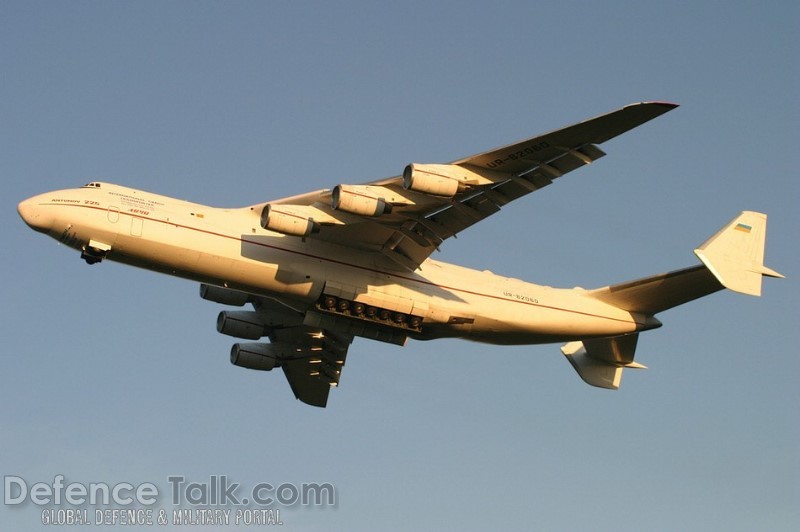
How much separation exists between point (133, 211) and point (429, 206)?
585 centimetres

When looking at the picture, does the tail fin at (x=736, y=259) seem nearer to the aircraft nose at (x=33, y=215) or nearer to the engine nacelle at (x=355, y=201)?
the engine nacelle at (x=355, y=201)

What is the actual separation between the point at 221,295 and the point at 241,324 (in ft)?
4.60

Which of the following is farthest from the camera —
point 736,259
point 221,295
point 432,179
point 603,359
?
point 603,359

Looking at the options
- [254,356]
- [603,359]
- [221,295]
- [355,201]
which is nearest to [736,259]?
[603,359]

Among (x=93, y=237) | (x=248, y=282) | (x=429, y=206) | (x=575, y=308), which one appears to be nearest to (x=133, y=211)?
(x=93, y=237)

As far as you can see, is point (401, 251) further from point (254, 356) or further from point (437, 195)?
point (254, 356)

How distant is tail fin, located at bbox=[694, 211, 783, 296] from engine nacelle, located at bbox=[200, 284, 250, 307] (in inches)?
411

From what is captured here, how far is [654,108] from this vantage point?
21609mm

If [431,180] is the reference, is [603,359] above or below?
below

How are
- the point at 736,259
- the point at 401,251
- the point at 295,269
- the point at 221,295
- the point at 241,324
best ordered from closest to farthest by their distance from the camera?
the point at 295,269 → the point at 401,251 → the point at 736,259 → the point at 221,295 → the point at 241,324

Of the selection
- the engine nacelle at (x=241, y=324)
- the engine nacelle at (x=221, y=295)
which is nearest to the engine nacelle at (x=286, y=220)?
the engine nacelle at (x=221, y=295)

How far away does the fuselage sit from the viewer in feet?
77.6

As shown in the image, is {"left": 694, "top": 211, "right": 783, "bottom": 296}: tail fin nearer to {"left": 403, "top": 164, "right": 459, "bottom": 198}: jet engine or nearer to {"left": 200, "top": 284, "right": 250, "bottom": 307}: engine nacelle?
{"left": 403, "top": 164, "right": 459, "bottom": 198}: jet engine

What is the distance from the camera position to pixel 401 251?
2536 cm
